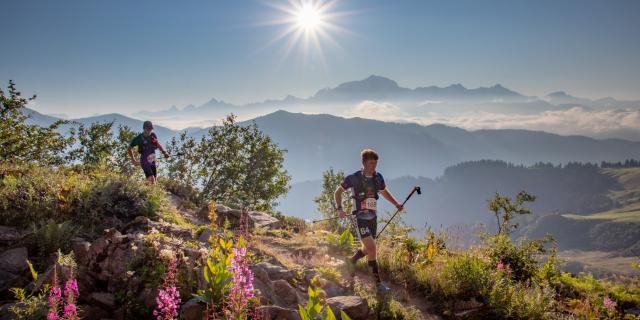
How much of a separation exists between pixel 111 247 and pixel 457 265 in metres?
7.39

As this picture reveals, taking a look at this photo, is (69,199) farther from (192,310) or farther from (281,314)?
(281,314)

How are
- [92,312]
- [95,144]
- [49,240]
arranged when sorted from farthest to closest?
[95,144] < [49,240] < [92,312]

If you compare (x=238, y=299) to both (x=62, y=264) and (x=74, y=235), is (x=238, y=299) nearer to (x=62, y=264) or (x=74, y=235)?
(x=62, y=264)

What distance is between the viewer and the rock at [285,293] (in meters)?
6.78

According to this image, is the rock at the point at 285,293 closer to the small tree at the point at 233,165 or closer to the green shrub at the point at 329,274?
the green shrub at the point at 329,274

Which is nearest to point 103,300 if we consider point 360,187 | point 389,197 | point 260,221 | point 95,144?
point 360,187

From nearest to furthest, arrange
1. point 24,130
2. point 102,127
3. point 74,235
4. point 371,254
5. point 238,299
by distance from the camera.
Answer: point 238,299
point 74,235
point 371,254
point 24,130
point 102,127

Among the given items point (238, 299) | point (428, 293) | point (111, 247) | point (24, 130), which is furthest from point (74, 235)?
point (24, 130)

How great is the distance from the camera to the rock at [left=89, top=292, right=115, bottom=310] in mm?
5799

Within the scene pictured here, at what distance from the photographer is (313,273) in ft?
27.6

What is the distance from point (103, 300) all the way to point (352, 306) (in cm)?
409

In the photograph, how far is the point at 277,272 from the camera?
7.77 meters

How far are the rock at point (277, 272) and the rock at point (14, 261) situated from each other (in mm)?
4163

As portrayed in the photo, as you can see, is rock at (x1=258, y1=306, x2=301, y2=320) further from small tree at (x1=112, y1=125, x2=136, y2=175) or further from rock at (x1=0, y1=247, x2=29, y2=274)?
small tree at (x1=112, y1=125, x2=136, y2=175)
